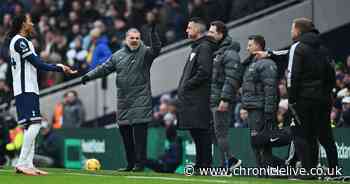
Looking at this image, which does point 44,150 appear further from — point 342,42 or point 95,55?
point 342,42

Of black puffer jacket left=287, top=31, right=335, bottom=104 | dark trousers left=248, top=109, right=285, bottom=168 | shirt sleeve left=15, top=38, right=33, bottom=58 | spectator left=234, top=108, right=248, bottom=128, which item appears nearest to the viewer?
black puffer jacket left=287, top=31, right=335, bottom=104

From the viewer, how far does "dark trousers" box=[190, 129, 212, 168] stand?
48.9 ft

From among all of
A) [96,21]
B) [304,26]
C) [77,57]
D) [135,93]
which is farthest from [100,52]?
[304,26]

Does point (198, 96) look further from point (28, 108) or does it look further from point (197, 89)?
point (28, 108)

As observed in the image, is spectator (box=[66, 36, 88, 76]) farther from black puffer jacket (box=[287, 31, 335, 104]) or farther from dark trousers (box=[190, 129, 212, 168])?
black puffer jacket (box=[287, 31, 335, 104])

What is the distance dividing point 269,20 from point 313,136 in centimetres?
802

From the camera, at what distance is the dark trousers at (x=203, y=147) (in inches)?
587

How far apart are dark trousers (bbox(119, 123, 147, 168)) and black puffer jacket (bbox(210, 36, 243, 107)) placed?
1110mm

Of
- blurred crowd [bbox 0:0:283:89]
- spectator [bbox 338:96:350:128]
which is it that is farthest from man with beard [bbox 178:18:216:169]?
blurred crowd [bbox 0:0:283:89]

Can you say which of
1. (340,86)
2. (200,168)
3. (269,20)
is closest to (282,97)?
(340,86)

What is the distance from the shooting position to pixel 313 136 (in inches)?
544

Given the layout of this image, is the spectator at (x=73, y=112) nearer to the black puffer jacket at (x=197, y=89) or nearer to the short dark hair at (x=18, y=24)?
the black puffer jacket at (x=197, y=89)

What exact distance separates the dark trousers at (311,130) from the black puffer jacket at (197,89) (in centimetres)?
157

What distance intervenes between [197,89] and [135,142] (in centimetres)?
139
